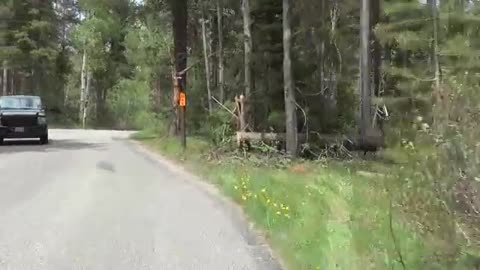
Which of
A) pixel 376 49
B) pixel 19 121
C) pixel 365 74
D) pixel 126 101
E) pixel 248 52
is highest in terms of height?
pixel 376 49

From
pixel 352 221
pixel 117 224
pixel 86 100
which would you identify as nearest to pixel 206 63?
pixel 117 224

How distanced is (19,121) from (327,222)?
20.7 meters

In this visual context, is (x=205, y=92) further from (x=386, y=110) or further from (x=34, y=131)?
(x=386, y=110)

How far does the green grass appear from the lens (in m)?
5.99

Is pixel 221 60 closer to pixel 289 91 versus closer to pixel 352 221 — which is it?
pixel 289 91

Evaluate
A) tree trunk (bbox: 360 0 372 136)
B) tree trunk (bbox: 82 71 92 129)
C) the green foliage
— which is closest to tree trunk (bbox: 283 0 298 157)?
tree trunk (bbox: 360 0 372 136)

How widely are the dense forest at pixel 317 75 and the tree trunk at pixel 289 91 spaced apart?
42 millimetres

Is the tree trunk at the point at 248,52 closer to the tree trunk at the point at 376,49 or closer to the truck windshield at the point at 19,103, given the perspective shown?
the tree trunk at the point at 376,49

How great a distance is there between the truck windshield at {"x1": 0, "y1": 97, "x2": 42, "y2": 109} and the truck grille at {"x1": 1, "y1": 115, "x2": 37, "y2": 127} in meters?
0.81

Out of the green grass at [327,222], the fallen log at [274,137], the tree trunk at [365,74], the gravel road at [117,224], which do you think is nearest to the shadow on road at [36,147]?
the fallen log at [274,137]

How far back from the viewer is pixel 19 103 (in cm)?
2706

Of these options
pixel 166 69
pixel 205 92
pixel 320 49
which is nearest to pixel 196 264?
pixel 320 49

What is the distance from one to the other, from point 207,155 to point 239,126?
180cm

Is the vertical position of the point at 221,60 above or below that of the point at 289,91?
above
